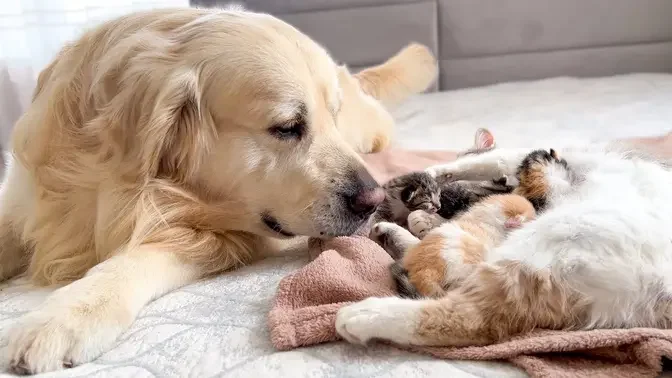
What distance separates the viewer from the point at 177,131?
4.35 feet

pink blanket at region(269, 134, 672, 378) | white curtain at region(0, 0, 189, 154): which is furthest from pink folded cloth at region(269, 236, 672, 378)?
white curtain at region(0, 0, 189, 154)

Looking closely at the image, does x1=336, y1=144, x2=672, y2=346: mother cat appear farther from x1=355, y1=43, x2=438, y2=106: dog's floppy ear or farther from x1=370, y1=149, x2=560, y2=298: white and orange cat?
x1=355, y1=43, x2=438, y2=106: dog's floppy ear

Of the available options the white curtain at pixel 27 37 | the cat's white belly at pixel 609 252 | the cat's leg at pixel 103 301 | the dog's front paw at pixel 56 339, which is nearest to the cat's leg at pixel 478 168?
the cat's white belly at pixel 609 252

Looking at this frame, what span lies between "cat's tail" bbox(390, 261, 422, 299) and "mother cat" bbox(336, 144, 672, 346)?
10 cm

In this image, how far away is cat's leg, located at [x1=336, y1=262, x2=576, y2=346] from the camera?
2.90 ft

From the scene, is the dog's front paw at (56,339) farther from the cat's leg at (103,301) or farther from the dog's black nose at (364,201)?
the dog's black nose at (364,201)

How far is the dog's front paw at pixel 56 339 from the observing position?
36.0 inches

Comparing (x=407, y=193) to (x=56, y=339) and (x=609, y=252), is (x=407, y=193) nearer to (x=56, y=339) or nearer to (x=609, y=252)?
(x=609, y=252)

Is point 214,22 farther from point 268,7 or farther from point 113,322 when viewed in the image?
point 268,7

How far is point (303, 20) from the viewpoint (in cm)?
365

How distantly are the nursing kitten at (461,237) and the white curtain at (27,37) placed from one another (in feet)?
5.51

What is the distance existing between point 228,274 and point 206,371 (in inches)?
17.8

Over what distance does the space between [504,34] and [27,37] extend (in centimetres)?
247

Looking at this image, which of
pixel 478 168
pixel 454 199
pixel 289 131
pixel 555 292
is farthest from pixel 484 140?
pixel 555 292
